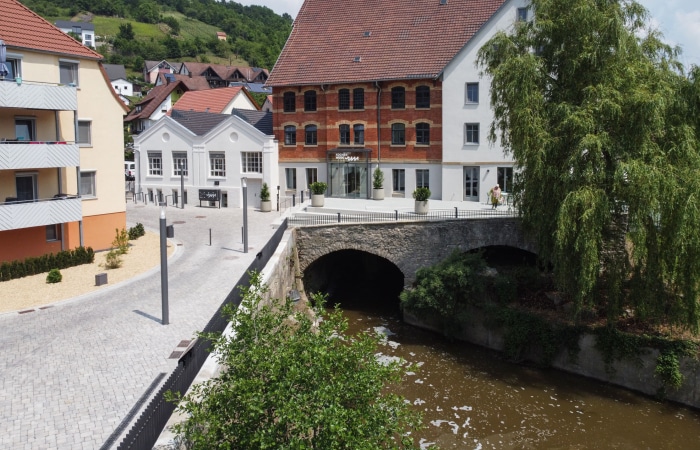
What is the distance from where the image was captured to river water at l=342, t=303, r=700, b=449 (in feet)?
54.0

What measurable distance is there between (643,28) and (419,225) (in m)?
11.1

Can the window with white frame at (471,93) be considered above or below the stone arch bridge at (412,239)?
Answer: above

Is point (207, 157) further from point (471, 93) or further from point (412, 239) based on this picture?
point (412, 239)

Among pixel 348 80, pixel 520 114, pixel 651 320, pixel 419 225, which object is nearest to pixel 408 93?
pixel 348 80

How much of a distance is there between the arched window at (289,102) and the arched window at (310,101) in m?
0.74

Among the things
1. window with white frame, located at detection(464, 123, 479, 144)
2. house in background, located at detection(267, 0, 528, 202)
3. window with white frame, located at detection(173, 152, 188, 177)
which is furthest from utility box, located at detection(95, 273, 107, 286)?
window with white frame, located at detection(464, 123, 479, 144)

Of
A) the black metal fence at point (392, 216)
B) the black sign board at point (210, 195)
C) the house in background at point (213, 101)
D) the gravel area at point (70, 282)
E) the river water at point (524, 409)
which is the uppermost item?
the house in background at point (213, 101)

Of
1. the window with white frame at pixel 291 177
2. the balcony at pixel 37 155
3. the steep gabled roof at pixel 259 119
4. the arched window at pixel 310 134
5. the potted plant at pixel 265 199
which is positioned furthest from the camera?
the steep gabled roof at pixel 259 119

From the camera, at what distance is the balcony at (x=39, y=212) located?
21578 millimetres

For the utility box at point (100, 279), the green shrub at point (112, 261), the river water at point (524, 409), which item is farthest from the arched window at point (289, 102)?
the utility box at point (100, 279)

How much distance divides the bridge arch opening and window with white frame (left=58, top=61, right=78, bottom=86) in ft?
41.2

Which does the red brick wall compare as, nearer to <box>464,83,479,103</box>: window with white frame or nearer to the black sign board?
<box>464,83,479,103</box>: window with white frame

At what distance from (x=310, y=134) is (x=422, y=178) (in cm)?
764

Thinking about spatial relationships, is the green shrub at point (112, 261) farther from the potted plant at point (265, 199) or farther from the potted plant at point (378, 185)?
the potted plant at point (378, 185)
